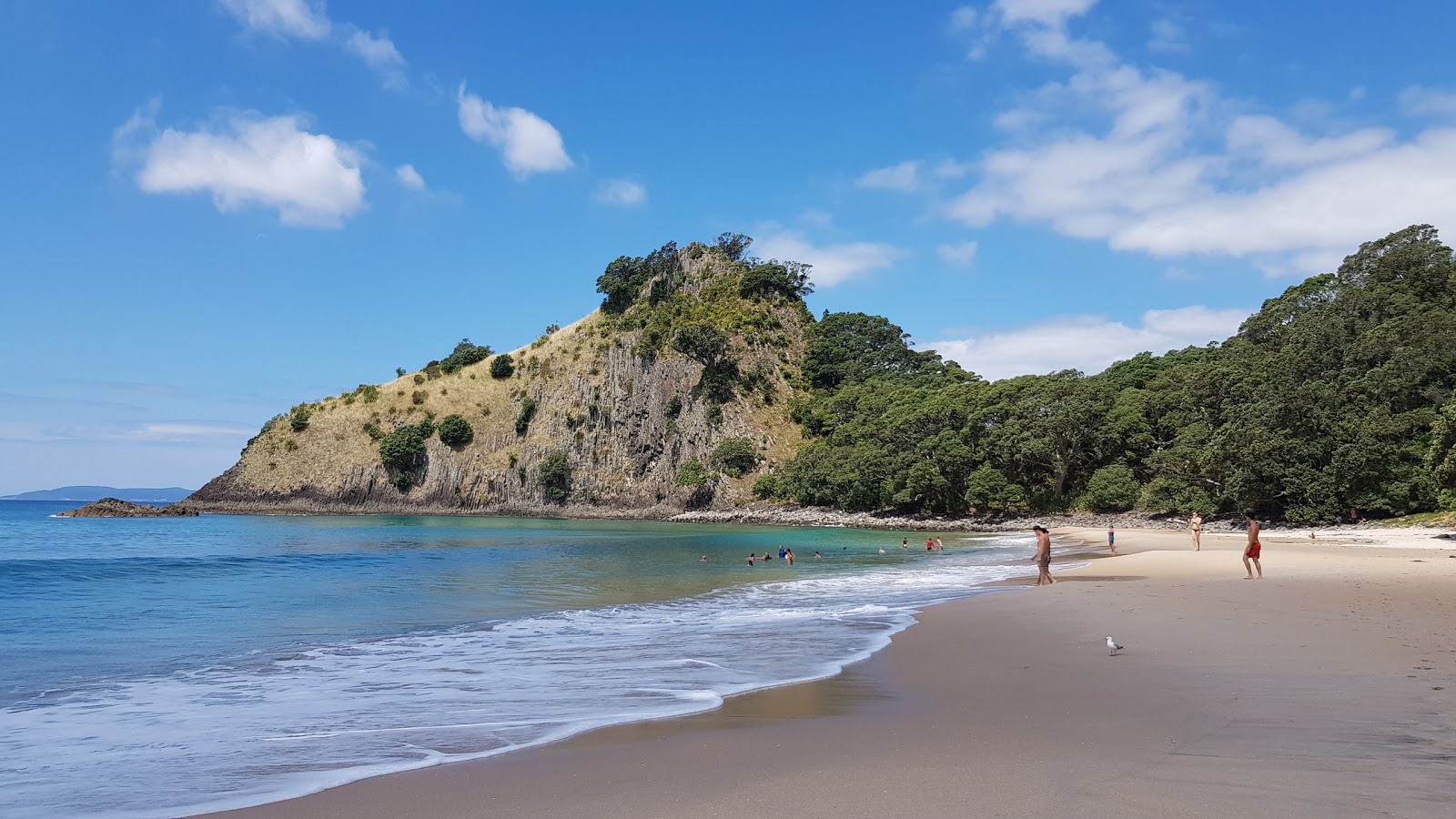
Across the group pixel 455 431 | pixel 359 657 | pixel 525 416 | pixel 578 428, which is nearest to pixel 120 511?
pixel 455 431

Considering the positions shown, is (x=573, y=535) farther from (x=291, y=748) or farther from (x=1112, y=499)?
(x=291, y=748)

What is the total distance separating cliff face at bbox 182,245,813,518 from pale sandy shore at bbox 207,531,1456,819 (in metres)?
75.6

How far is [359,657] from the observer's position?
11922 millimetres

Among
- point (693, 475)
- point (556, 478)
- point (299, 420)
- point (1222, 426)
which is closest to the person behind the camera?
point (1222, 426)

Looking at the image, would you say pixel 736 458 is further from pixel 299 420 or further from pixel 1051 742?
pixel 1051 742

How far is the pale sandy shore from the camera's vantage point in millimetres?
5027

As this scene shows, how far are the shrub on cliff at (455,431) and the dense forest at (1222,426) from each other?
40098 millimetres

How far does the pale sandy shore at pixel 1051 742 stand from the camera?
5.03 meters

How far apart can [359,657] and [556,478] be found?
8487cm

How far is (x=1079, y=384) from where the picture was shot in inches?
2229

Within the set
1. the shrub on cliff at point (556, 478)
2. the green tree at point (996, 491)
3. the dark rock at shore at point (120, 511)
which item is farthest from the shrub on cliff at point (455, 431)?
the green tree at point (996, 491)

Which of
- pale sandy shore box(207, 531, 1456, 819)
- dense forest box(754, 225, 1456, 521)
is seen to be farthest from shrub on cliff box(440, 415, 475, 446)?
pale sandy shore box(207, 531, 1456, 819)

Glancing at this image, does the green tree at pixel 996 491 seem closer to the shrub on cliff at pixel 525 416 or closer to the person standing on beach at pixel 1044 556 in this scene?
the person standing on beach at pixel 1044 556

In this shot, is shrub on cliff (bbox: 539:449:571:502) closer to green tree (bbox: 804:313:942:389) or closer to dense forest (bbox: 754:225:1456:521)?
dense forest (bbox: 754:225:1456:521)
